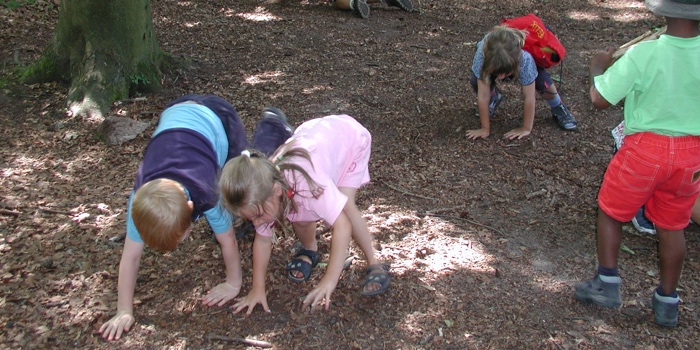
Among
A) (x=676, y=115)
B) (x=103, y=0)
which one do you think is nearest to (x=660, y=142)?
(x=676, y=115)

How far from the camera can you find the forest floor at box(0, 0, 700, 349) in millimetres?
2973

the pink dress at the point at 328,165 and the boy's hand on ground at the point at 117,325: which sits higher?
the pink dress at the point at 328,165

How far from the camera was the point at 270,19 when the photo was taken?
25.6 feet

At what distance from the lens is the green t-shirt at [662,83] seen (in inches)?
97.4

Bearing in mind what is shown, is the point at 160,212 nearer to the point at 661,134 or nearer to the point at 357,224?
the point at 357,224

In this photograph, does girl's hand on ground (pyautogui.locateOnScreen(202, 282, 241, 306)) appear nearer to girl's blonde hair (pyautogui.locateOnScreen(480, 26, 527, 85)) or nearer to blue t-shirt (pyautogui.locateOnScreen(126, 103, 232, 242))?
blue t-shirt (pyautogui.locateOnScreen(126, 103, 232, 242))

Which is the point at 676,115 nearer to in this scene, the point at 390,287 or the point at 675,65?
the point at 675,65

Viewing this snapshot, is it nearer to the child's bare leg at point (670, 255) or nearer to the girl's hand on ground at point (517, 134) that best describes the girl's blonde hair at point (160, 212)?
the child's bare leg at point (670, 255)

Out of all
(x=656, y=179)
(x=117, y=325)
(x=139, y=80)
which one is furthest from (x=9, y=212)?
(x=656, y=179)

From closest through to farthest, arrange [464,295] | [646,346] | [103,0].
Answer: [646,346], [464,295], [103,0]

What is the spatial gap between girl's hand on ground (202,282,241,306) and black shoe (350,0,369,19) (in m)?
5.59

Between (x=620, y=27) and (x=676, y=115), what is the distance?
5798mm

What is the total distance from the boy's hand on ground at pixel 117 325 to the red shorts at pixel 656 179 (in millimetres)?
2402

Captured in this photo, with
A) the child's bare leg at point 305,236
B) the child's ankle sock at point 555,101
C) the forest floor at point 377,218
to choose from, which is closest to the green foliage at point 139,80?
the forest floor at point 377,218
